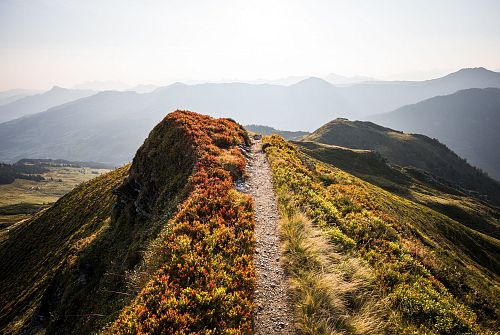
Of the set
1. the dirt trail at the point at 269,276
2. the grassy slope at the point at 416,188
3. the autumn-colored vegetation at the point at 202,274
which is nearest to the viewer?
the autumn-colored vegetation at the point at 202,274

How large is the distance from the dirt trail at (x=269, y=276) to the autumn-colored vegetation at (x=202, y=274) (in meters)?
0.47

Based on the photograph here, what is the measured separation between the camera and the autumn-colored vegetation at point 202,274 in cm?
870

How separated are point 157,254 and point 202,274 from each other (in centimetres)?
330

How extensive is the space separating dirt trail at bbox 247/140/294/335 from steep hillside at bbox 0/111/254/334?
1.80 ft

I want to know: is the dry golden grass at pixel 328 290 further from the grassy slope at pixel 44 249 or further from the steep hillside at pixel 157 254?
the grassy slope at pixel 44 249

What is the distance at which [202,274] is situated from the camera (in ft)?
34.8

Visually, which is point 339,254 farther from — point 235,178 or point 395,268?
point 235,178

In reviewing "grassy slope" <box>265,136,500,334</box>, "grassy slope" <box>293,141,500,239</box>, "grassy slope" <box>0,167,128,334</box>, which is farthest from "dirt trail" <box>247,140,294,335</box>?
"grassy slope" <box>293,141,500,239</box>

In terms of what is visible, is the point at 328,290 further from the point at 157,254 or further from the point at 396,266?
the point at 157,254

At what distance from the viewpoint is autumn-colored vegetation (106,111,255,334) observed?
8.70 meters

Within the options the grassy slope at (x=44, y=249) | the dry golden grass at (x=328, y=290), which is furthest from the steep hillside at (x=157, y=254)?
the dry golden grass at (x=328, y=290)

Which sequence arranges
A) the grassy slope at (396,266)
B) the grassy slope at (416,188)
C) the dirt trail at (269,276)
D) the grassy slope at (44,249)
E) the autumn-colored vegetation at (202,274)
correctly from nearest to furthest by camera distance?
the autumn-colored vegetation at (202,274) < the dirt trail at (269,276) < the grassy slope at (396,266) < the grassy slope at (44,249) < the grassy slope at (416,188)

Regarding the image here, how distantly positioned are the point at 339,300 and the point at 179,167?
63.4 feet

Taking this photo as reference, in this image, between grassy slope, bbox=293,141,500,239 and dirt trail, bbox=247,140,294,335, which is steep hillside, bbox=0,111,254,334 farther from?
grassy slope, bbox=293,141,500,239
